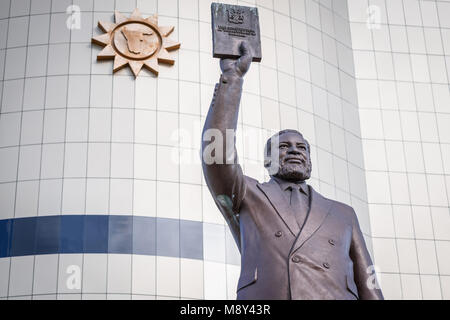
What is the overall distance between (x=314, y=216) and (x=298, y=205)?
6.6 inches

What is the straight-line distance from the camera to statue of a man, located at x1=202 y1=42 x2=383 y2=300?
21.0ft

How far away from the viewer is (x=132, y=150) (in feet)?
69.8

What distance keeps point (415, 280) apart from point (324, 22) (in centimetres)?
769

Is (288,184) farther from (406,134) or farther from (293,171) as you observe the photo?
(406,134)

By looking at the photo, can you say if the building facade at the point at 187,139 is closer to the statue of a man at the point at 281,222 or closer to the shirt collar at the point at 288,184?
the shirt collar at the point at 288,184

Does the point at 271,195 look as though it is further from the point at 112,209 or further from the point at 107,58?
the point at 107,58

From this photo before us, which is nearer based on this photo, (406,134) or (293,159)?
(293,159)

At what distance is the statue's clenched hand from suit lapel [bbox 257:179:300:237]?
2.99 feet

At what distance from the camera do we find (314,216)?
6.84 m

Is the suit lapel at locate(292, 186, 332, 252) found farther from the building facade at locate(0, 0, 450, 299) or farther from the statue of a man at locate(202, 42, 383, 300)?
the building facade at locate(0, 0, 450, 299)

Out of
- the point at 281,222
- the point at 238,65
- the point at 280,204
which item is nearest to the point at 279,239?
the point at 281,222

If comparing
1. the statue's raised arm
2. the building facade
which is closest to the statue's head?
the statue's raised arm

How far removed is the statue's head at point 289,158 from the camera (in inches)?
280

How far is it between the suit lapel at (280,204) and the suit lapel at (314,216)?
0.23 ft
